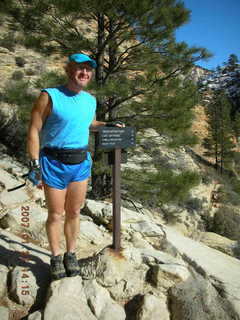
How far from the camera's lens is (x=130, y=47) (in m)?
5.91

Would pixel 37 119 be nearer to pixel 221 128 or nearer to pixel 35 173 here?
pixel 35 173

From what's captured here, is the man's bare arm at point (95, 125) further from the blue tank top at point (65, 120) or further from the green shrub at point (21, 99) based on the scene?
the green shrub at point (21, 99)

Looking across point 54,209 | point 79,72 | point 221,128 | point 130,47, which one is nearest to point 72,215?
point 54,209

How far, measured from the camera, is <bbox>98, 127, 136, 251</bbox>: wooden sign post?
280cm

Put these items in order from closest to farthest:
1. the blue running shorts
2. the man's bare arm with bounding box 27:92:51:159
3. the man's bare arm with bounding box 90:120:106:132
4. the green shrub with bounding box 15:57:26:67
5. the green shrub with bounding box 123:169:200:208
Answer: the man's bare arm with bounding box 27:92:51:159, the blue running shorts, the man's bare arm with bounding box 90:120:106:132, the green shrub with bounding box 123:169:200:208, the green shrub with bounding box 15:57:26:67

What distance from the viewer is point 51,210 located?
2.31 metres

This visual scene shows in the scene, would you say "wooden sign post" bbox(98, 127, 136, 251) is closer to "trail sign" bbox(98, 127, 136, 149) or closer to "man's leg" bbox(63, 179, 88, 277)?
"trail sign" bbox(98, 127, 136, 149)

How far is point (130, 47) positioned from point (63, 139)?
4.33 metres

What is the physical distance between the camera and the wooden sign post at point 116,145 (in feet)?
9.19

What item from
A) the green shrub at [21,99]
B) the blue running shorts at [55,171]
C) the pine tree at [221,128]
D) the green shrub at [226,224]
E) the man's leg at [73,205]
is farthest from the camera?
the pine tree at [221,128]

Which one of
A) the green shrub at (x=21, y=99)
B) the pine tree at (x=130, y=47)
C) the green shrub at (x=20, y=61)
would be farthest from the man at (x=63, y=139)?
the green shrub at (x=20, y=61)

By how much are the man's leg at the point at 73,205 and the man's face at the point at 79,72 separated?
81 centimetres

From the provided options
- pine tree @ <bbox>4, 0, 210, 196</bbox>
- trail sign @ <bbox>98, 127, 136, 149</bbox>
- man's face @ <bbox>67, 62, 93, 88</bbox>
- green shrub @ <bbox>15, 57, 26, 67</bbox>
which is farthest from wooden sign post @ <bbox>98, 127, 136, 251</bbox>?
green shrub @ <bbox>15, 57, 26, 67</bbox>

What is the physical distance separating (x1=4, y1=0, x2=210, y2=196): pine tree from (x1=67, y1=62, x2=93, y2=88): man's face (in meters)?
2.96
